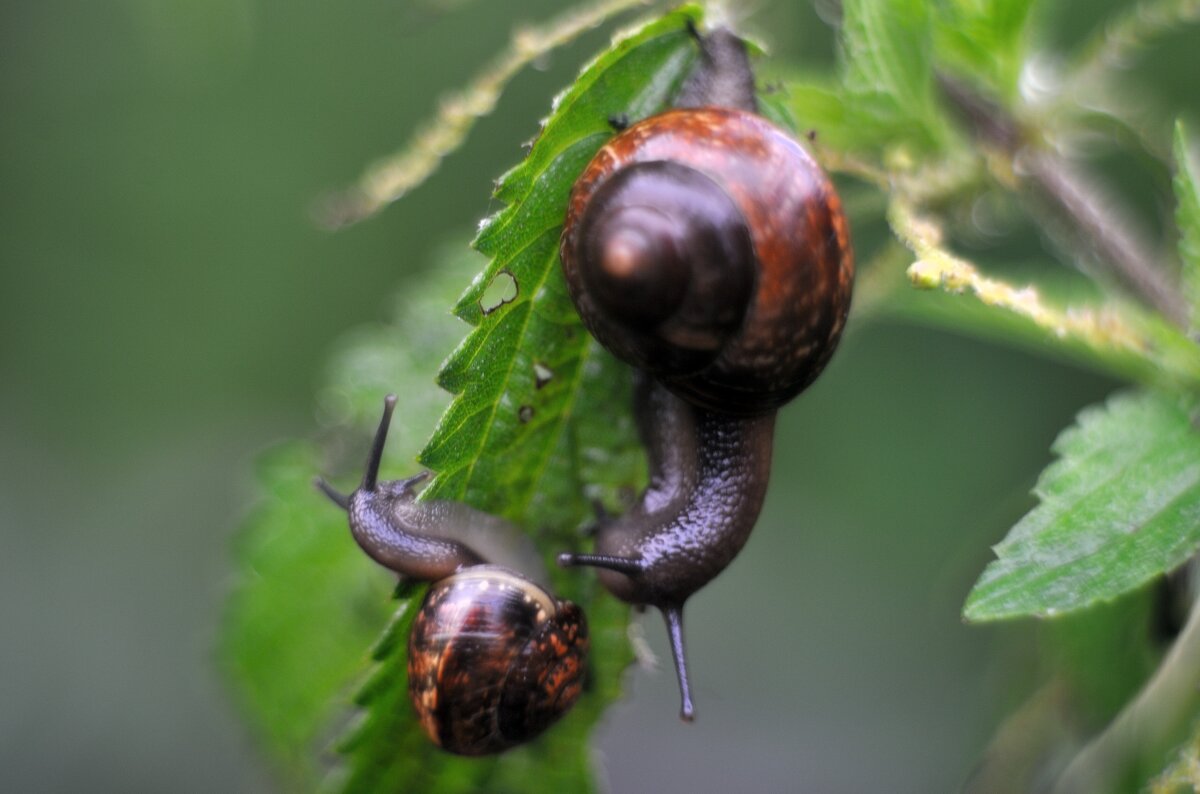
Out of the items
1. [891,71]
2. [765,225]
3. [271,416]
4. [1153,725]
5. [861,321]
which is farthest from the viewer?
[271,416]

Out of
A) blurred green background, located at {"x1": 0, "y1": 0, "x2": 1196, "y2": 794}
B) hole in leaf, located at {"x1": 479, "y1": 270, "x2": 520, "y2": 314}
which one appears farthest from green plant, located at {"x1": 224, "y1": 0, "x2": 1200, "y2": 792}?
blurred green background, located at {"x1": 0, "y1": 0, "x2": 1196, "y2": 794}

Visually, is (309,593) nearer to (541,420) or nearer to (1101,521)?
(541,420)

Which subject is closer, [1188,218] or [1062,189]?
[1188,218]

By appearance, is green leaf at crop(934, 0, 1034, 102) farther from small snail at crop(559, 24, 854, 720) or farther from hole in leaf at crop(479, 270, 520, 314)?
hole in leaf at crop(479, 270, 520, 314)

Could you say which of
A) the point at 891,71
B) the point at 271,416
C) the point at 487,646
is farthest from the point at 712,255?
the point at 271,416

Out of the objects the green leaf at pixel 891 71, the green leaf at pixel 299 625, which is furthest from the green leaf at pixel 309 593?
the green leaf at pixel 891 71

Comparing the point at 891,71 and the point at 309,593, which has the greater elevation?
the point at 891,71

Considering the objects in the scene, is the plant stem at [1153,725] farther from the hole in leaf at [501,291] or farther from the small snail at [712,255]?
the hole in leaf at [501,291]
